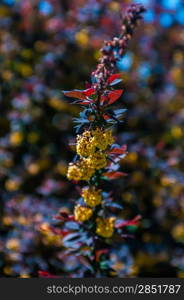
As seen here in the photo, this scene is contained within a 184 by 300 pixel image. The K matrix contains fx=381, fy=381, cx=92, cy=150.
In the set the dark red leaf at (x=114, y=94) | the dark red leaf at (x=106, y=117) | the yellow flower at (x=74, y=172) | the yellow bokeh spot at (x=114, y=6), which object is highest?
the yellow bokeh spot at (x=114, y=6)

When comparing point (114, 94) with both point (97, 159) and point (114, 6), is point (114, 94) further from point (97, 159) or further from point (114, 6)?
point (114, 6)

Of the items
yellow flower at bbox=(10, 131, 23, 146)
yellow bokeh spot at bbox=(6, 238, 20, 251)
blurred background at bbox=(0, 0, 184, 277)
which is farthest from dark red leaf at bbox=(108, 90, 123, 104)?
yellow flower at bbox=(10, 131, 23, 146)

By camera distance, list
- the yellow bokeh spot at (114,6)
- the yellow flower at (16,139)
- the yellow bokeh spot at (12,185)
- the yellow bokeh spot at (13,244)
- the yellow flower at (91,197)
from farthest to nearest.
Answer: the yellow bokeh spot at (114,6)
the yellow flower at (16,139)
the yellow bokeh spot at (12,185)
the yellow bokeh spot at (13,244)
the yellow flower at (91,197)

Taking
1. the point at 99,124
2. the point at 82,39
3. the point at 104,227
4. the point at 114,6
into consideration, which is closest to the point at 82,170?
the point at 99,124

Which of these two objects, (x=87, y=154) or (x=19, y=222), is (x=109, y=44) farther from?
(x=19, y=222)

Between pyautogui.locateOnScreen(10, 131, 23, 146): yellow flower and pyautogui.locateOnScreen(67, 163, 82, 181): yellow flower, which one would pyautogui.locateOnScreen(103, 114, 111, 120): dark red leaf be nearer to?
pyautogui.locateOnScreen(67, 163, 82, 181): yellow flower

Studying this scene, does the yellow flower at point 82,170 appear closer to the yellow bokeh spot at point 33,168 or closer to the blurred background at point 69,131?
the blurred background at point 69,131

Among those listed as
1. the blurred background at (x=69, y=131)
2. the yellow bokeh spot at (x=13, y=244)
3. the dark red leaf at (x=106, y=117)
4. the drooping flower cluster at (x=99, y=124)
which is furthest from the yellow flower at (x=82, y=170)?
the yellow bokeh spot at (x=13, y=244)
